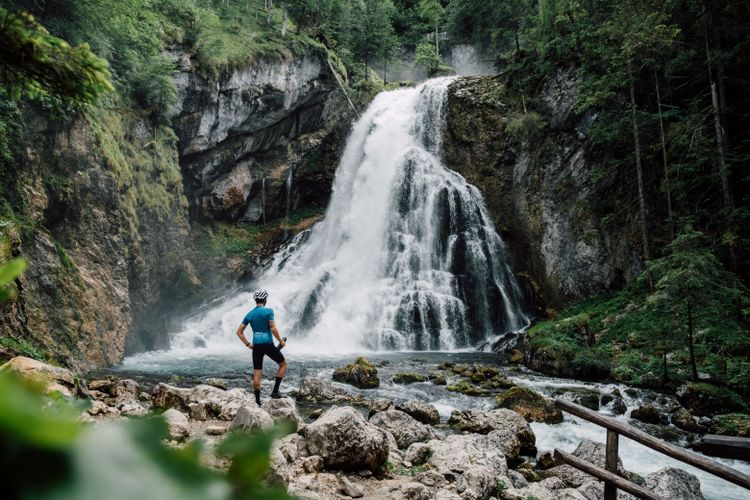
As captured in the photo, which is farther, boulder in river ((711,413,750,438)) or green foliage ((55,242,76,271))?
green foliage ((55,242,76,271))

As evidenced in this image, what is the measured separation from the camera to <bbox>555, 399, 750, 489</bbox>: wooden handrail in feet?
12.5

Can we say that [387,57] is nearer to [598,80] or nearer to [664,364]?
[598,80]

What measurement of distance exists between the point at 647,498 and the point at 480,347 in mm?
14076

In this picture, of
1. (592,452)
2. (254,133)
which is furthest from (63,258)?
(254,133)

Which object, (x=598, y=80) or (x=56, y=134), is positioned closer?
(x=56, y=134)

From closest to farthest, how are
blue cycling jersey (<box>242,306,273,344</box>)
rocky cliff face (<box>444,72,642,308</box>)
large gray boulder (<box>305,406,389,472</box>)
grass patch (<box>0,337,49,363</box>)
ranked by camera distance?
large gray boulder (<box>305,406,389,472</box>) < blue cycling jersey (<box>242,306,273,344</box>) < grass patch (<box>0,337,49,363</box>) < rocky cliff face (<box>444,72,642,308</box>)

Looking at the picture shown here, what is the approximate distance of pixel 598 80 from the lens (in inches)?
661

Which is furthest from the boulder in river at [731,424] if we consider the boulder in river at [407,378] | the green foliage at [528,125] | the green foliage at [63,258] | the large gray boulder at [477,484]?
the green foliage at [528,125]

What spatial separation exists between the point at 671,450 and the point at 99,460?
5004 mm

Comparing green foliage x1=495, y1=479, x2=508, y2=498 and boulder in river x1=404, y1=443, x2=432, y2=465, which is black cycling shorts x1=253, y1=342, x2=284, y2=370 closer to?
boulder in river x1=404, y1=443, x2=432, y2=465

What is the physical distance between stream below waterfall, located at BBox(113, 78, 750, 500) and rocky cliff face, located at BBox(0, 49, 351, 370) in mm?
1484

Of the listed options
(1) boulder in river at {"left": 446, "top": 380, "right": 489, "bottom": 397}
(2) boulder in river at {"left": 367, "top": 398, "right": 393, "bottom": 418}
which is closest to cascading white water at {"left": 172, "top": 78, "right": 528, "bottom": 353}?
(1) boulder in river at {"left": 446, "top": 380, "right": 489, "bottom": 397}

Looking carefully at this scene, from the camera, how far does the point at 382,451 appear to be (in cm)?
498

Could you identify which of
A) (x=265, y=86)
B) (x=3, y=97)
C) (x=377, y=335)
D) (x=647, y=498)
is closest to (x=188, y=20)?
(x=265, y=86)
